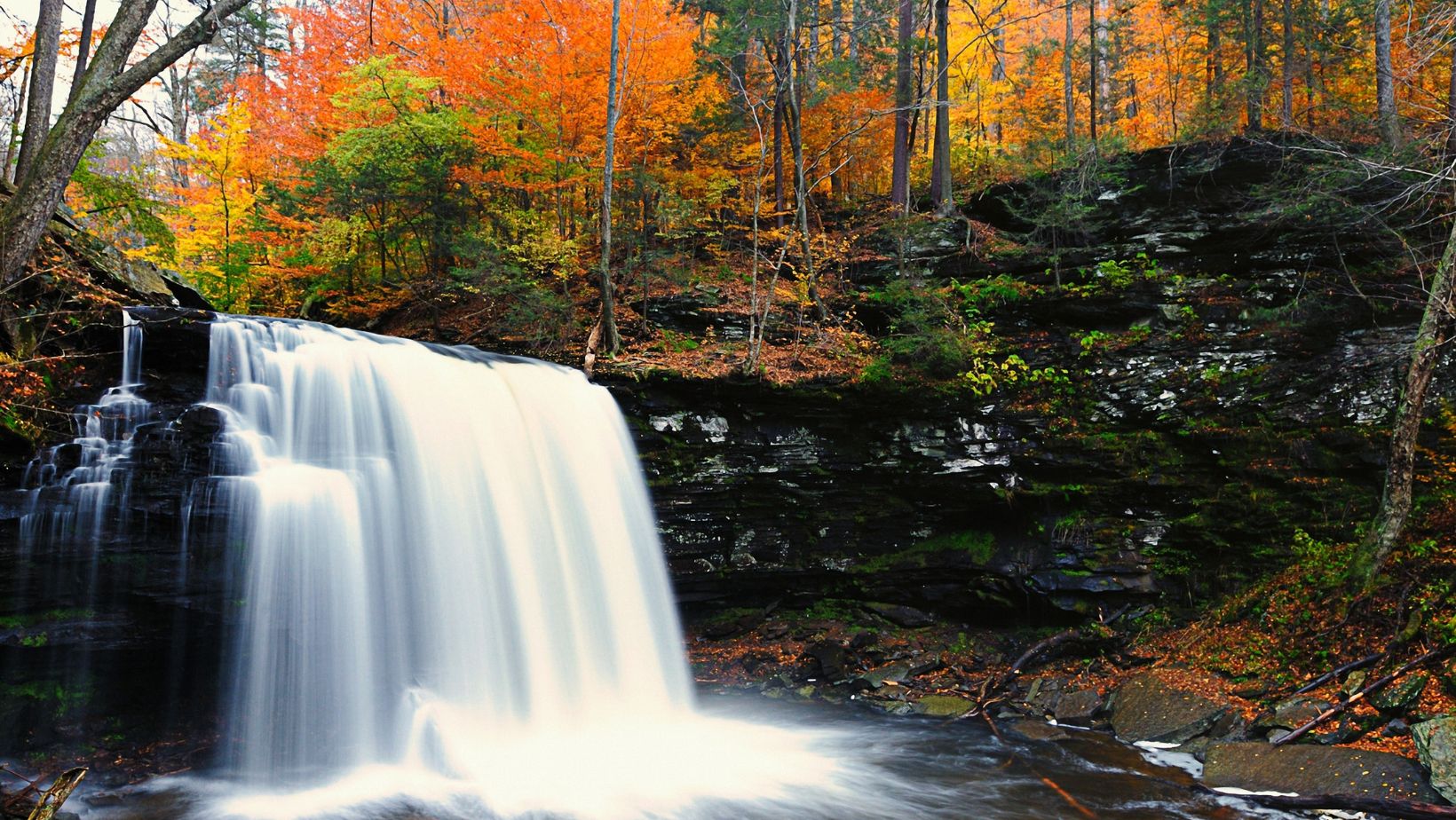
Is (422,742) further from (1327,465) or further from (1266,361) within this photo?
(1266,361)

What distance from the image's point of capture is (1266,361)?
10977 millimetres

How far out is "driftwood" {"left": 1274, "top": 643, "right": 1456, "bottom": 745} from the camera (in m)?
7.01

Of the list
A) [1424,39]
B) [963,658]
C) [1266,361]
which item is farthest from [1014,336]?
[1424,39]

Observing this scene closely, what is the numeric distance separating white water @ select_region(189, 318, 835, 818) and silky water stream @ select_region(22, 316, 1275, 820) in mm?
25

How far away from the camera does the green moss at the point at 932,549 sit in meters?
11.2

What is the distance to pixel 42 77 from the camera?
25.1 ft

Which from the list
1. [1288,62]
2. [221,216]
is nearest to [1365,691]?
[1288,62]

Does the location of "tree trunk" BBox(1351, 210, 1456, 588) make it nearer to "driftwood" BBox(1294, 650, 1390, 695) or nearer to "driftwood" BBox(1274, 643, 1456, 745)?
"driftwood" BBox(1294, 650, 1390, 695)

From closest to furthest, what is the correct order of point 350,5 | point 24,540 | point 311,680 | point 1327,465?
point 24,540 < point 311,680 < point 1327,465 < point 350,5

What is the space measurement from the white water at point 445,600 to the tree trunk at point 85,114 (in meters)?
1.74

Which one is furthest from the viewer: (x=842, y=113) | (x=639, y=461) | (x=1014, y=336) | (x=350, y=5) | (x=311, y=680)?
(x=350, y=5)

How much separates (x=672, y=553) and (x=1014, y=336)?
22.3ft

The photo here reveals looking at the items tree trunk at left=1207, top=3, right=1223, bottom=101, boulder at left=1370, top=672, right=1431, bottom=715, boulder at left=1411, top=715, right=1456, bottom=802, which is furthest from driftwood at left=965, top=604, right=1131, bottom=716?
tree trunk at left=1207, top=3, right=1223, bottom=101

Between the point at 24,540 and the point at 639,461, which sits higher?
the point at 639,461
